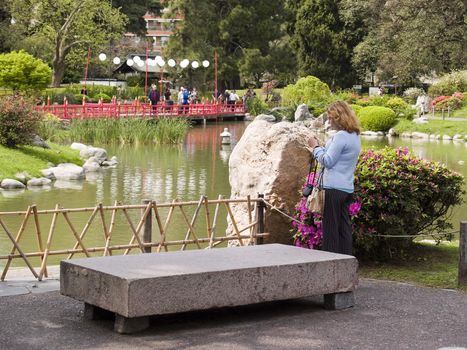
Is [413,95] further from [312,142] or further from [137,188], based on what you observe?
[312,142]

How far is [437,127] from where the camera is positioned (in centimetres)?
4144

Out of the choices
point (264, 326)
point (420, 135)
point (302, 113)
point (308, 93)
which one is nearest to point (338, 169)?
point (264, 326)

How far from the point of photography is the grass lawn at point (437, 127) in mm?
40219

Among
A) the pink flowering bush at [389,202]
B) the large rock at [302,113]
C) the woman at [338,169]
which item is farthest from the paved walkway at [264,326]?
the large rock at [302,113]

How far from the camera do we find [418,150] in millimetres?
33312

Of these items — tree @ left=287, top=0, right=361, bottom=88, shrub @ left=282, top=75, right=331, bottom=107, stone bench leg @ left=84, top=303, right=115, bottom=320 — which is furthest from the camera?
tree @ left=287, top=0, right=361, bottom=88

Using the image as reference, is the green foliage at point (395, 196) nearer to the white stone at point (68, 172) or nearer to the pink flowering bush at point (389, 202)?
the pink flowering bush at point (389, 202)

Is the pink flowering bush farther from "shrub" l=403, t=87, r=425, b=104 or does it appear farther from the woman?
"shrub" l=403, t=87, r=425, b=104

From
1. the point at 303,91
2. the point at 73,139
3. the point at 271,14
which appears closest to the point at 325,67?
the point at 271,14

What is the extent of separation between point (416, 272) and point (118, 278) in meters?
4.06

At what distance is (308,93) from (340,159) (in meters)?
43.1

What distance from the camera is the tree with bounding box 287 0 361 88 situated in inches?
2304

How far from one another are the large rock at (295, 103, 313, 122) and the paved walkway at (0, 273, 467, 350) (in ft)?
123

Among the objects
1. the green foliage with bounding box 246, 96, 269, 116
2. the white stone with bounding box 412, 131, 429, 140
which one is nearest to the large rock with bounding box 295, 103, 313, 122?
the green foliage with bounding box 246, 96, 269, 116
